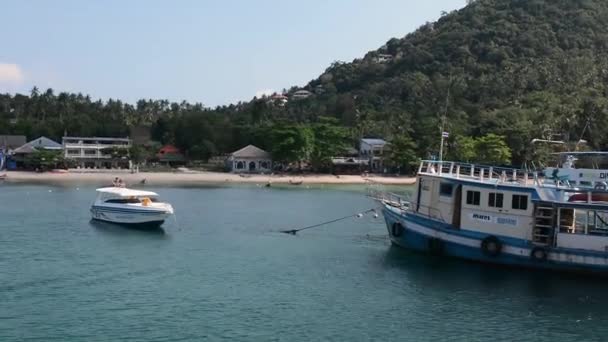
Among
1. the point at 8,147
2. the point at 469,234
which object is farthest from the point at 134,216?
the point at 8,147


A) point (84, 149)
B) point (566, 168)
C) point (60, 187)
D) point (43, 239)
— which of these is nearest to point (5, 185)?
point (60, 187)

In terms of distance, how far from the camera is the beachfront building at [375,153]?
107438 mm

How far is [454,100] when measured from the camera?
127 metres

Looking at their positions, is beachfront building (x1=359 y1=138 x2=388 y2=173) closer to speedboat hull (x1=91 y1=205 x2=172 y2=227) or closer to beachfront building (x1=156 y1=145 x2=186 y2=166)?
beachfront building (x1=156 y1=145 x2=186 y2=166)

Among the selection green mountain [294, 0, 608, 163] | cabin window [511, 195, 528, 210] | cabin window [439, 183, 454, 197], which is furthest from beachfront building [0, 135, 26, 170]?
cabin window [511, 195, 528, 210]

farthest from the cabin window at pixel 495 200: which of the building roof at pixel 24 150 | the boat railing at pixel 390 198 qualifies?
the building roof at pixel 24 150

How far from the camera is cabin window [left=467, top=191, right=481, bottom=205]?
34281 mm

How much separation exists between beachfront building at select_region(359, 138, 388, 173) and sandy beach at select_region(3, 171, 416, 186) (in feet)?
16.4

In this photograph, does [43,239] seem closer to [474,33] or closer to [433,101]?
[433,101]

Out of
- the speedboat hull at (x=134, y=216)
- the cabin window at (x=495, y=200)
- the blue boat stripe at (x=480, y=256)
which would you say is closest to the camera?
the blue boat stripe at (x=480, y=256)

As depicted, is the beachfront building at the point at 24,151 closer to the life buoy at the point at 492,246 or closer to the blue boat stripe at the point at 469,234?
the blue boat stripe at the point at 469,234

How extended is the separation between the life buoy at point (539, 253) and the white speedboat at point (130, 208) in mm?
23569

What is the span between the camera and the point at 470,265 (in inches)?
1344

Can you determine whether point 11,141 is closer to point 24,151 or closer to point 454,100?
point 24,151
